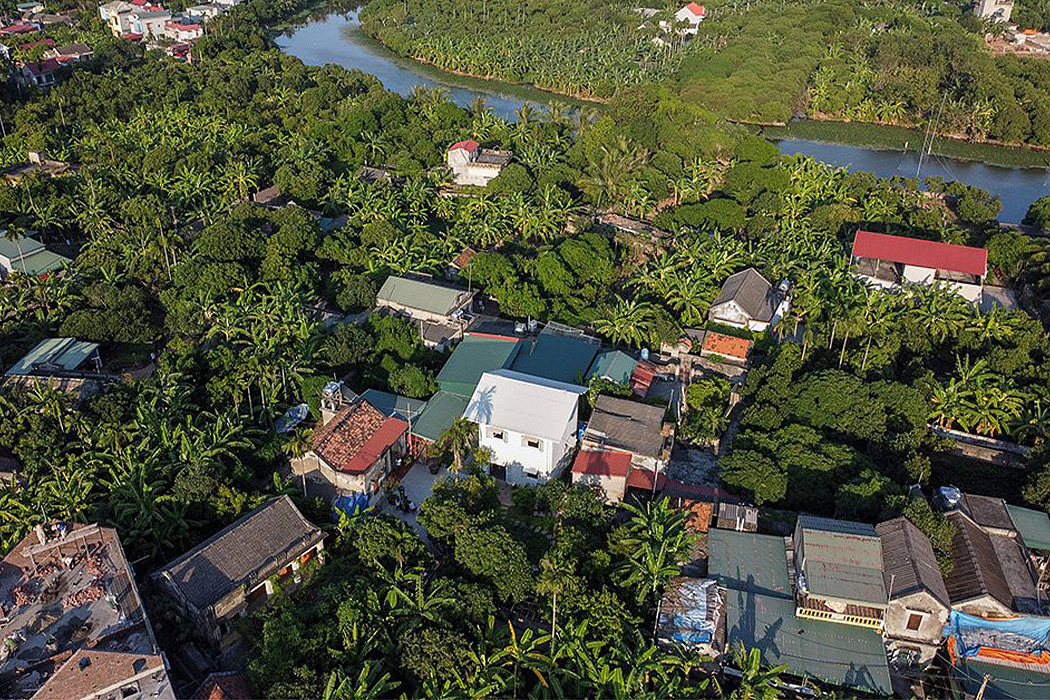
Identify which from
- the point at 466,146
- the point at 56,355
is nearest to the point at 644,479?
the point at 56,355

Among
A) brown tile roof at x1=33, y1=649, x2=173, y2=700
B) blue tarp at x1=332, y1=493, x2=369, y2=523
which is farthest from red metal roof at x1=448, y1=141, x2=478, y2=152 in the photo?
brown tile roof at x1=33, y1=649, x2=173, y2=700

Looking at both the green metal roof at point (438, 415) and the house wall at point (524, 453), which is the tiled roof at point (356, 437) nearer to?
the green metal roof at point (438, 415)

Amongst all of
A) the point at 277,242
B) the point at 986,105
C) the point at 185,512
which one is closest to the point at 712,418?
the point at 185,512

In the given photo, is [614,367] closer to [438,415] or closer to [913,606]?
[438,415]

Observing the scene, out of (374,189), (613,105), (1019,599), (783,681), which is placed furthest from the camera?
(613,105)

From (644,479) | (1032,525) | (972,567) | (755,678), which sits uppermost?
(972,567)

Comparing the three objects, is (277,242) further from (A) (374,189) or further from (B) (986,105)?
(B) (986,105)
